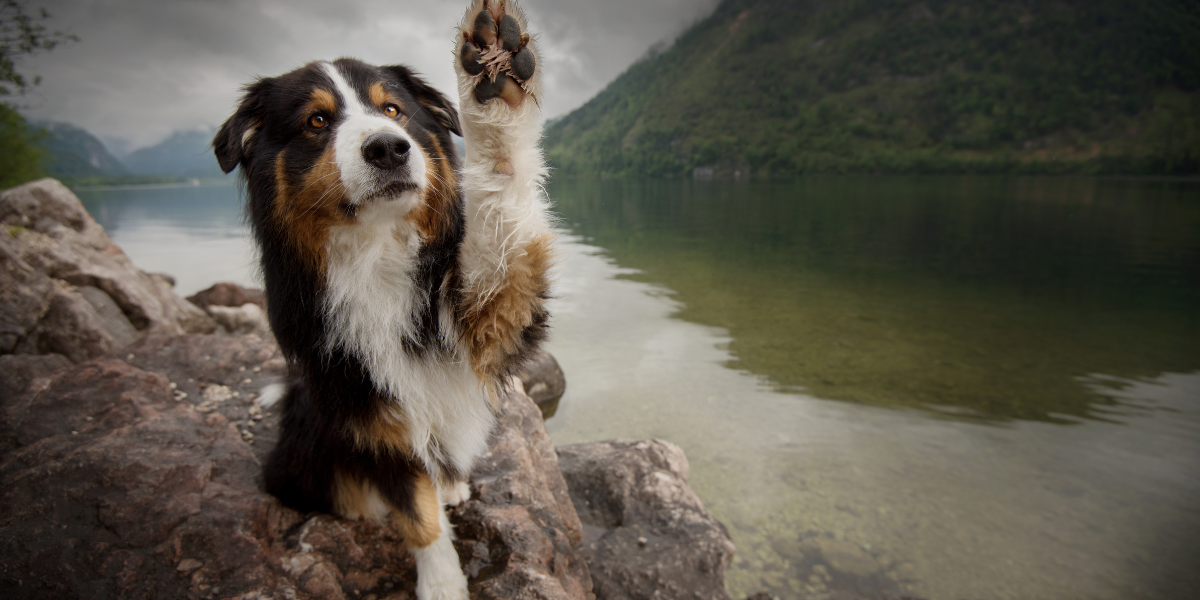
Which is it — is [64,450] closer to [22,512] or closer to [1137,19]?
[22,512]

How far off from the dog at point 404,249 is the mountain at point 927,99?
51.5 metres

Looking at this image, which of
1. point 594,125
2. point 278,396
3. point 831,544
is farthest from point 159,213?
point 594,125

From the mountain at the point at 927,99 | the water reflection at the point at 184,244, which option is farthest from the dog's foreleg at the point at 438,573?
the mountain at the point at 927,99

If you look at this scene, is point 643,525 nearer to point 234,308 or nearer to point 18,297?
point 18,297

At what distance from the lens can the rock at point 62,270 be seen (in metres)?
4.59

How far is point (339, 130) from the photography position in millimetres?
2027

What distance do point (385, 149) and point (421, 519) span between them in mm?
1641

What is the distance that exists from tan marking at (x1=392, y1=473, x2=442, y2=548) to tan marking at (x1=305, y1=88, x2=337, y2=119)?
1644 mm

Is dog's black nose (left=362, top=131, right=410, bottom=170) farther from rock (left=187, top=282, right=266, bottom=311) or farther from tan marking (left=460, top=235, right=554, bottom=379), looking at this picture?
rock (left=187, top=282, right=266, bottom=311)

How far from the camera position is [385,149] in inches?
74.5

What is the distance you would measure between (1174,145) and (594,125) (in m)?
79.3

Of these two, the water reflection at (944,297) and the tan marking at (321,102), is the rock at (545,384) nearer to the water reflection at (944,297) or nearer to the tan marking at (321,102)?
the water reflection at (944,297)

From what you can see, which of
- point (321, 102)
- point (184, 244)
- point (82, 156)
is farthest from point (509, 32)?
point (82, 156)

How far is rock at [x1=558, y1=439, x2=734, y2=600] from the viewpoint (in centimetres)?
312
